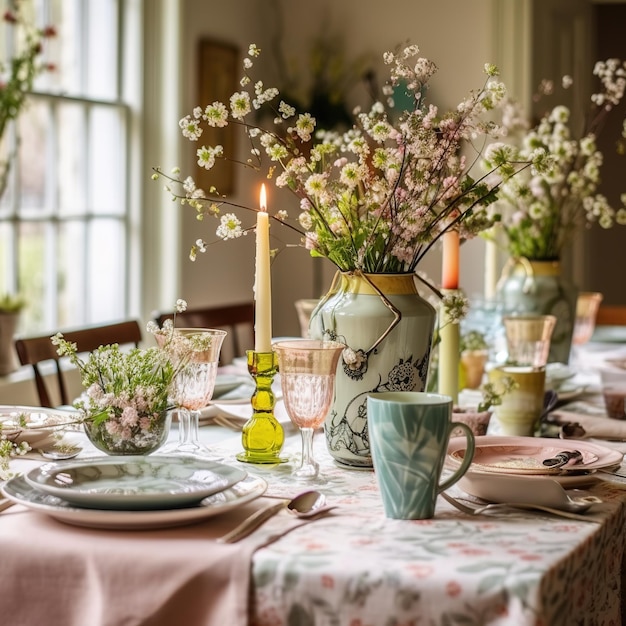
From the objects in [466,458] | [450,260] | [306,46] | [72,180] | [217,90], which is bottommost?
[466,458]

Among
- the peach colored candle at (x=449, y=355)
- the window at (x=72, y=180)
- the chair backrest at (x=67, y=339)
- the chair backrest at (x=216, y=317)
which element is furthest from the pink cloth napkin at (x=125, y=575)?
the window at (x=72, y=180)

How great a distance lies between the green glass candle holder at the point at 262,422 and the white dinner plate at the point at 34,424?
9.9 inches

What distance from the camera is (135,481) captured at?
4.19 ft

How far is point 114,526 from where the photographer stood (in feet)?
3.83

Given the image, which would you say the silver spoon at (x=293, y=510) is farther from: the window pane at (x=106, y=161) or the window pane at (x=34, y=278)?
the window pane at (x=106, y=161)

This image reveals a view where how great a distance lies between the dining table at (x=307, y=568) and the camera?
1.03 metres

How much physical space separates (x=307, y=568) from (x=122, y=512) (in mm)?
227

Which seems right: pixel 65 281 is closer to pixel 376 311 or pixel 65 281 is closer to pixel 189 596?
pixel 376 311

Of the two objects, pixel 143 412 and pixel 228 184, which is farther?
pixel 228 184

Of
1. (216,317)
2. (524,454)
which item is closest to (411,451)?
(524,454)

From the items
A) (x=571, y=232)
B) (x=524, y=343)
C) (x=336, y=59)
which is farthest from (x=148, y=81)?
(x=524, y=343)

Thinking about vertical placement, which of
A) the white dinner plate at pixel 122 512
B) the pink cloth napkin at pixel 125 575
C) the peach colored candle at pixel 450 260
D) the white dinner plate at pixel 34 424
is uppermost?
the peach colored candle at pixel 450 260

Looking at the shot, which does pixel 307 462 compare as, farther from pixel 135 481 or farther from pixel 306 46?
pixel 306 46

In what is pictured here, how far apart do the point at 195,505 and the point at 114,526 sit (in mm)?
93
